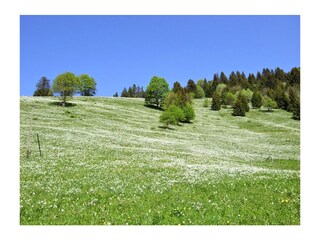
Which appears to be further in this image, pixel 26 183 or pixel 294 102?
pixel 294 102

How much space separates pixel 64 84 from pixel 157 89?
33152 millimetres

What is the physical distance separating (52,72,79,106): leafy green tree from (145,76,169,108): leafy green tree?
29561 millimetres

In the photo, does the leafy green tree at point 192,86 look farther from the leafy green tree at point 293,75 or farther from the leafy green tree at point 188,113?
the leafy green tree at point 188,113

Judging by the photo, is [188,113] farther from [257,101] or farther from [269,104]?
[257,101]

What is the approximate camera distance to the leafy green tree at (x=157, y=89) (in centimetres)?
10044

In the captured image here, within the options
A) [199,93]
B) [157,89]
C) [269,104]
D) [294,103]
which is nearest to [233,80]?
[199,93]

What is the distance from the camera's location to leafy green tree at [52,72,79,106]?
7550 cm

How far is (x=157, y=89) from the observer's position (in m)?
101

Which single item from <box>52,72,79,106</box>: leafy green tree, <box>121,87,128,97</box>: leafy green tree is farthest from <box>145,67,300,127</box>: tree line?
<box>121,87,128,97</box>: leafy green tree
